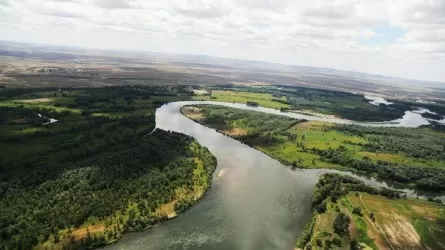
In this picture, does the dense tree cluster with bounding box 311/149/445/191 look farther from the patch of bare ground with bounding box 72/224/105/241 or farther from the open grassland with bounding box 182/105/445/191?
the patch of bare ground with bounding box 72/224/105/241

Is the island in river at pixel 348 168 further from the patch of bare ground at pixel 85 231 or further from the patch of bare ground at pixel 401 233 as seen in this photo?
the patch of bare ground at pixel 85 231

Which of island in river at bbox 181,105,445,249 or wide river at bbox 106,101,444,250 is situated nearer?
wide river at bbox 106,101,444,250

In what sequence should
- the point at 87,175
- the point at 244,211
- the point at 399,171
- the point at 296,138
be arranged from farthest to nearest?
the point at 296,138 → the point at 399,171 → the point at 87,175 → the point at 244,211

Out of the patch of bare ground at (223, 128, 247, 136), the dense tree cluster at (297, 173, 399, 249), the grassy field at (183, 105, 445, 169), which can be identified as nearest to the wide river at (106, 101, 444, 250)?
the dense tree cluster at (297, 173, 399, 249)

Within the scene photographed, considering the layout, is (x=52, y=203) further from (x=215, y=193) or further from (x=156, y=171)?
(x=215, y=193)

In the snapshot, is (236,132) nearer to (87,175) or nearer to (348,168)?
(348,168)

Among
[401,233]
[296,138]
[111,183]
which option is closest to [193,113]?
[296,138]
